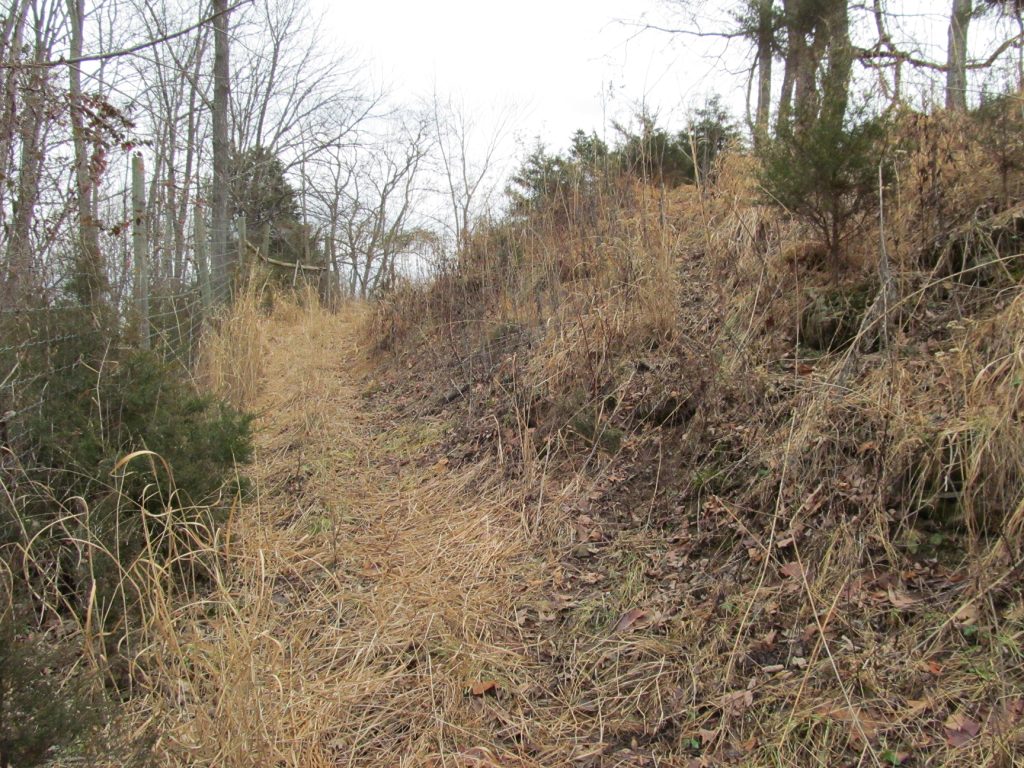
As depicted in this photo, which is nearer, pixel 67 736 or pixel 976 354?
pixel 67 736

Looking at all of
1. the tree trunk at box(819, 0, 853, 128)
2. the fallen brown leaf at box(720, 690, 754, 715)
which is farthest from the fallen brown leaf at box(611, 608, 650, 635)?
the tree trunk at box(819, 0, 853, 128)

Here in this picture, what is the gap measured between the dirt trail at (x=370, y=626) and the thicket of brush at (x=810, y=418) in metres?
0.32

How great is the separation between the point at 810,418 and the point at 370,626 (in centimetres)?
197

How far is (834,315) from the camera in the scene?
3.43 metres

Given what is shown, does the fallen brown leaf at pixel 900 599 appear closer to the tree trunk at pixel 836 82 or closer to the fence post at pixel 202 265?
the tree trunk at pixel 836 82

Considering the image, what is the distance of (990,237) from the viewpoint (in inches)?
121

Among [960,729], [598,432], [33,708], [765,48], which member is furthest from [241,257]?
[960,729]

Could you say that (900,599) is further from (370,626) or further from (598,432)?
(370,626)

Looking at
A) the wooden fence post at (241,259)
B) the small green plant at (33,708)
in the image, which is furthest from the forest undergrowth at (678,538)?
the wooden fence post at (241,259)

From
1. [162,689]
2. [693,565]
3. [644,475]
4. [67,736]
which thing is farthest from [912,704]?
[162,689]

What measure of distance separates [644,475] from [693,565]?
692 mm

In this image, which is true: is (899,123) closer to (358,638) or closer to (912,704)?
(912,704)

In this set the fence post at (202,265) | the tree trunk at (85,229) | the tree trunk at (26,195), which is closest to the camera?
the tree trunk at (26,195)

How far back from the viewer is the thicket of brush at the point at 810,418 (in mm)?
1979
